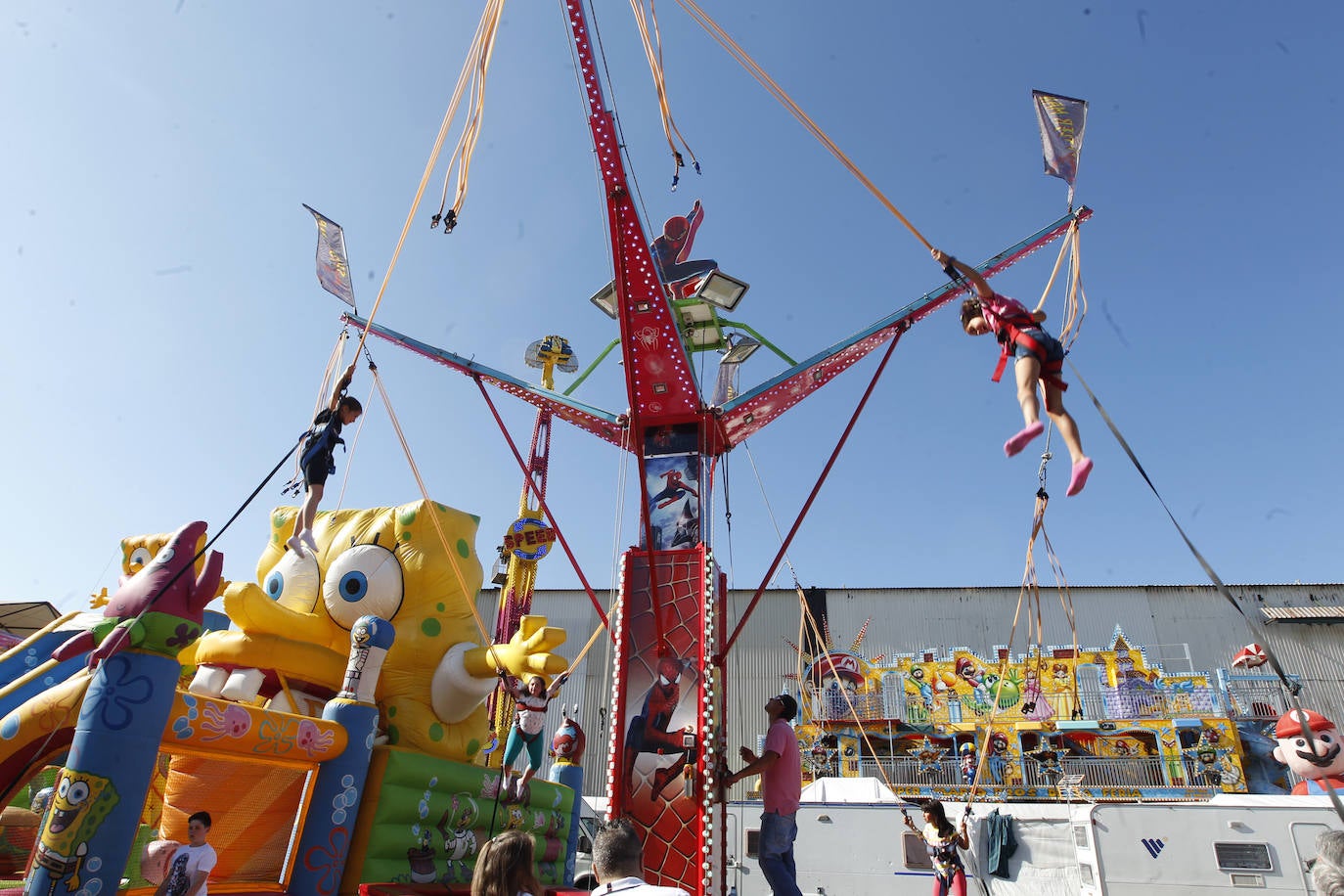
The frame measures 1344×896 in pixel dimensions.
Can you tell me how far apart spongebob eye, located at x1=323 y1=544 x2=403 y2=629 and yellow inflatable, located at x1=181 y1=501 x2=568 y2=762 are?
11 millimetres

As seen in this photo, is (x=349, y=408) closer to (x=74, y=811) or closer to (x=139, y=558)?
(x=74, y=811)

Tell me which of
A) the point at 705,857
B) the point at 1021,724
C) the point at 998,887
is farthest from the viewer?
the point at 1021,724

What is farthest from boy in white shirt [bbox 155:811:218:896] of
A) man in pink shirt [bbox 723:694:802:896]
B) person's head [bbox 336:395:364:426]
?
man in pink shirt [bbox 723:694:802:896]

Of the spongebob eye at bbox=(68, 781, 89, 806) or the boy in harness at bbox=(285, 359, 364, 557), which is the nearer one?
the spongebob eye at bbox=(68, 781, 89, 806)

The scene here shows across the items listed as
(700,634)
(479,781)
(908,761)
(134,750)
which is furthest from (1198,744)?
(134,750)

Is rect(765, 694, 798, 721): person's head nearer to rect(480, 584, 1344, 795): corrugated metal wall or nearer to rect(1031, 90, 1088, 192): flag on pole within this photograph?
rect(1031, 90, 1088, 192): flag on pole

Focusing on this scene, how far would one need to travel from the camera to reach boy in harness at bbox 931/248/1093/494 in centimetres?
396

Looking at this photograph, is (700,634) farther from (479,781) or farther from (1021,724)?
(1021,724)

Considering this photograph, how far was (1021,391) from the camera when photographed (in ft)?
13.6

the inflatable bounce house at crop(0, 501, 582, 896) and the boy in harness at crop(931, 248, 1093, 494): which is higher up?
the boy in harness at crop(931, 248, 1093, 494)

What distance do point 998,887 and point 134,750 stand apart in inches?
449

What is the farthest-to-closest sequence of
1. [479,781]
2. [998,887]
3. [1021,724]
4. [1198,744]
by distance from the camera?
1. [1021,724]
2. [1198,744]
3. [998,887]
4. [479,781]

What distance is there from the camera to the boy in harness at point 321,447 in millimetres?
5102

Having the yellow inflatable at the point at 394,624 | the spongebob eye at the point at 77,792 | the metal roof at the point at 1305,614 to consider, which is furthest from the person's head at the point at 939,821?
the metal roof at the point at 1305,614
